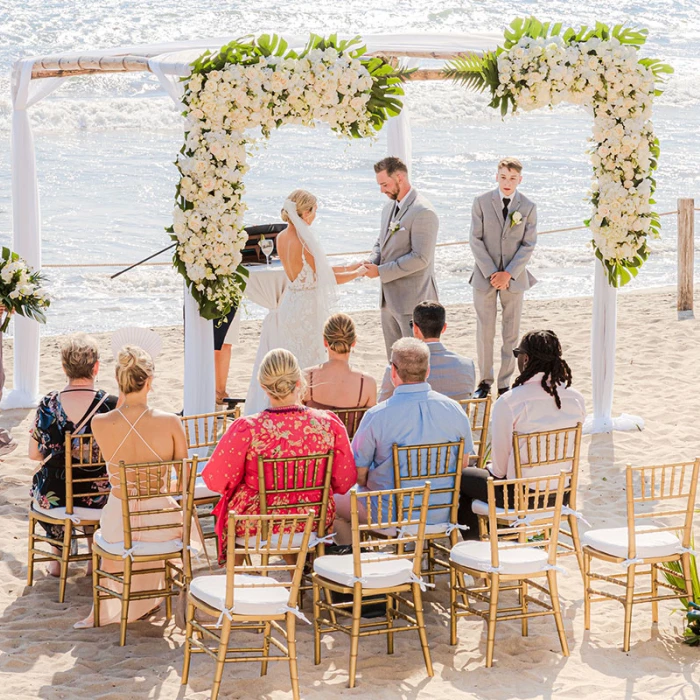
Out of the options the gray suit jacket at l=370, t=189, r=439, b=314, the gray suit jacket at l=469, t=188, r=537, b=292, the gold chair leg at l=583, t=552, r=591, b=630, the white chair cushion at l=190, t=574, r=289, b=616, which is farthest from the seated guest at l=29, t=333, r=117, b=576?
the gray suit jacket at l=469, t=188, r=537, b=292

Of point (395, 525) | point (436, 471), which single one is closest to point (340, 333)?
point (436, 471)

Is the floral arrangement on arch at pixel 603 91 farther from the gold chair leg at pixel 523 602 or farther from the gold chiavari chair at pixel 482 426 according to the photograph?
the gold chair leg at pixel 523 602

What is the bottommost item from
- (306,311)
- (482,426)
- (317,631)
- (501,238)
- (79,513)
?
(317,631)

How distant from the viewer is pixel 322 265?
739 centimetres

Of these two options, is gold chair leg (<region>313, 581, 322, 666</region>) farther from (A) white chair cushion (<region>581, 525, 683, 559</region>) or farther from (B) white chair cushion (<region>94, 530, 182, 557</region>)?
(A) white chair cushion (<region>581, 525, 683, 559</region>)

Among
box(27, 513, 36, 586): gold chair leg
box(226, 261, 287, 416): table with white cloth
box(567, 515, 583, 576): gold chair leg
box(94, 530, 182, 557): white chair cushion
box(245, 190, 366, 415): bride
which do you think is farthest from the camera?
box(226, 261, 287, 416): table with white cloth

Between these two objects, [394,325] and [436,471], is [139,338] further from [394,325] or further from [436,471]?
[394,325]

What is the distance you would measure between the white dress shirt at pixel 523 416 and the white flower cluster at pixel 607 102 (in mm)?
2401

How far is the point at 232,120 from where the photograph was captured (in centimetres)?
629

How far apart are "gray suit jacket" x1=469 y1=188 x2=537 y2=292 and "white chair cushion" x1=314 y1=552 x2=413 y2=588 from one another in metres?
4.21

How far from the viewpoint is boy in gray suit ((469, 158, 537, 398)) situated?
27.5 ft

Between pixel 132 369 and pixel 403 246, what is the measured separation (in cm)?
362

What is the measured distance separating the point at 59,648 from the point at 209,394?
8.11ft

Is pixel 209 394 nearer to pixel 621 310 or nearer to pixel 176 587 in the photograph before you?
pixel 176 587
